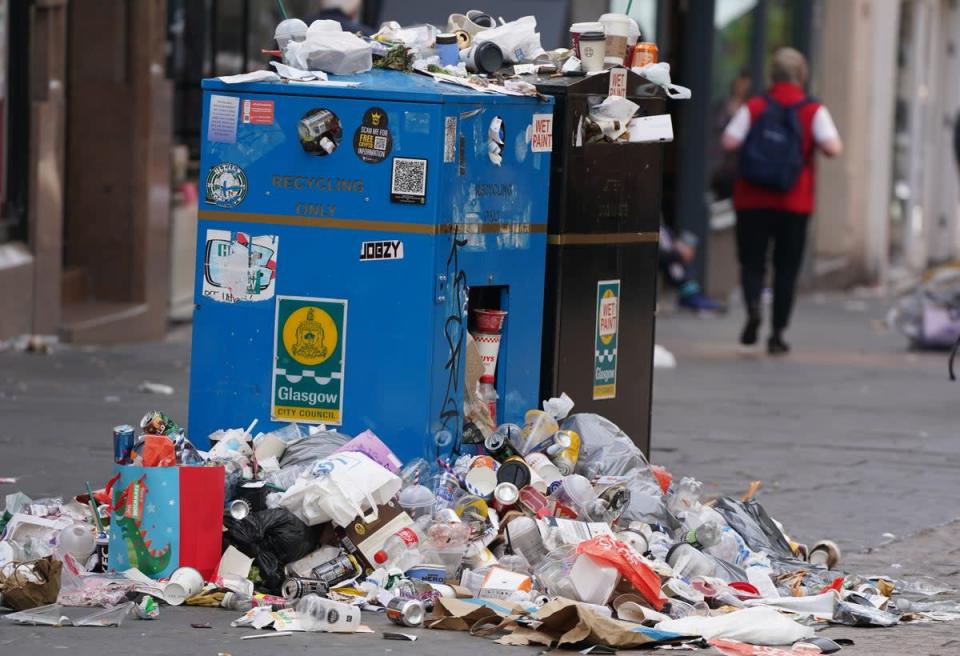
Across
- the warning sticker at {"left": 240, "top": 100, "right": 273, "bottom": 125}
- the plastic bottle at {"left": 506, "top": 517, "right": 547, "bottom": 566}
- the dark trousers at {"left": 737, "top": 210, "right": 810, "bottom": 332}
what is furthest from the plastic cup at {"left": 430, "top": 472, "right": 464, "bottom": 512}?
the dark trousers at {"left": 737, "top": 210, "right": 810, "bottom": 332}

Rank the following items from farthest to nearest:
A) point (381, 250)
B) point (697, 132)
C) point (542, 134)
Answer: point (697, 132), point (542, 134), point (381, 250)

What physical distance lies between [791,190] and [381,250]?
7.58 metres

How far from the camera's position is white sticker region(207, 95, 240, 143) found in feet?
20.6

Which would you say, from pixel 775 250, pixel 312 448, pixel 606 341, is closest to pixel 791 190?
pixel 775 250

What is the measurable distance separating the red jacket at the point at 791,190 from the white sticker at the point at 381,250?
24.8 ft

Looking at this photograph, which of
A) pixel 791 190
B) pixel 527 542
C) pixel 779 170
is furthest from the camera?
pixel 791 190

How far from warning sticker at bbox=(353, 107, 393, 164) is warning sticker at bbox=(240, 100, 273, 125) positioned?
0.29 m

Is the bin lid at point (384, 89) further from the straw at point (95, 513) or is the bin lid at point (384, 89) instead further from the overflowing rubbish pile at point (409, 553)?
the straw at point (95, 513)

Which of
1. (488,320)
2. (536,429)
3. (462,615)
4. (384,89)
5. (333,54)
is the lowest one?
(462,615)

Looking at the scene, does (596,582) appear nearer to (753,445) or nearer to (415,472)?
(415,472)

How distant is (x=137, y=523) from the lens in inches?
220

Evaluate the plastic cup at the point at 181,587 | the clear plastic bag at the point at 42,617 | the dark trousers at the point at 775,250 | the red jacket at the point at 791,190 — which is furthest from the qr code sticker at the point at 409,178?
the dark trousers at the point at 775,250

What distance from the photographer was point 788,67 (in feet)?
44.0

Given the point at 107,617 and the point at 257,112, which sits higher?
the point at 257,112
